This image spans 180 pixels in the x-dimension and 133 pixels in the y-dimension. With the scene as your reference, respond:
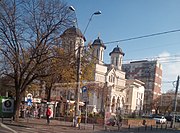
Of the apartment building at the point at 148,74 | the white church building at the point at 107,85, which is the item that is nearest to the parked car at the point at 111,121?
the white church building at the point at 107,85

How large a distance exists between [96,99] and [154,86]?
198 ft

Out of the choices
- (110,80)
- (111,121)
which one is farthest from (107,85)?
(111,121)

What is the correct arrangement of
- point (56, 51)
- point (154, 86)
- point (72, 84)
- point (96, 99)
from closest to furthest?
point (56, 51) → point (72, 84) → point (96, 99) → point (154, 86)

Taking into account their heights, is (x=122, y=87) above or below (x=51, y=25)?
below

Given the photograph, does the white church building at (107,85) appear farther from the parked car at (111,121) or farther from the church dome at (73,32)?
the church dome at (73,32)

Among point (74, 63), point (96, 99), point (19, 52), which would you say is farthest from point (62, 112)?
point (96, 99)

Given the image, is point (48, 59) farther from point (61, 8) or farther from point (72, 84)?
point (72, 84)

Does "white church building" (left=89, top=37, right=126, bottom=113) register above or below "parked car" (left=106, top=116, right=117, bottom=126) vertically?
above

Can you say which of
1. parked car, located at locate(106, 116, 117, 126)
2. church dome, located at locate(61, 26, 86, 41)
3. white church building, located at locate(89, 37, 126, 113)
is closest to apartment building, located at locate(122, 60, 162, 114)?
white church building, located at locate(89, 37, 126, 113)

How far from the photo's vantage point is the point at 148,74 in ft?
437

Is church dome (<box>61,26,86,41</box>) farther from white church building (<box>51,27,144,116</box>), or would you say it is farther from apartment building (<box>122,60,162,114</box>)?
apartment building (<box>122,60,162,114</box>)

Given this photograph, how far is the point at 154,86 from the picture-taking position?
129 meters

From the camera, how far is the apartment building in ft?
420

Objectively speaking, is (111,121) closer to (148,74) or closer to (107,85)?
(107,85)
